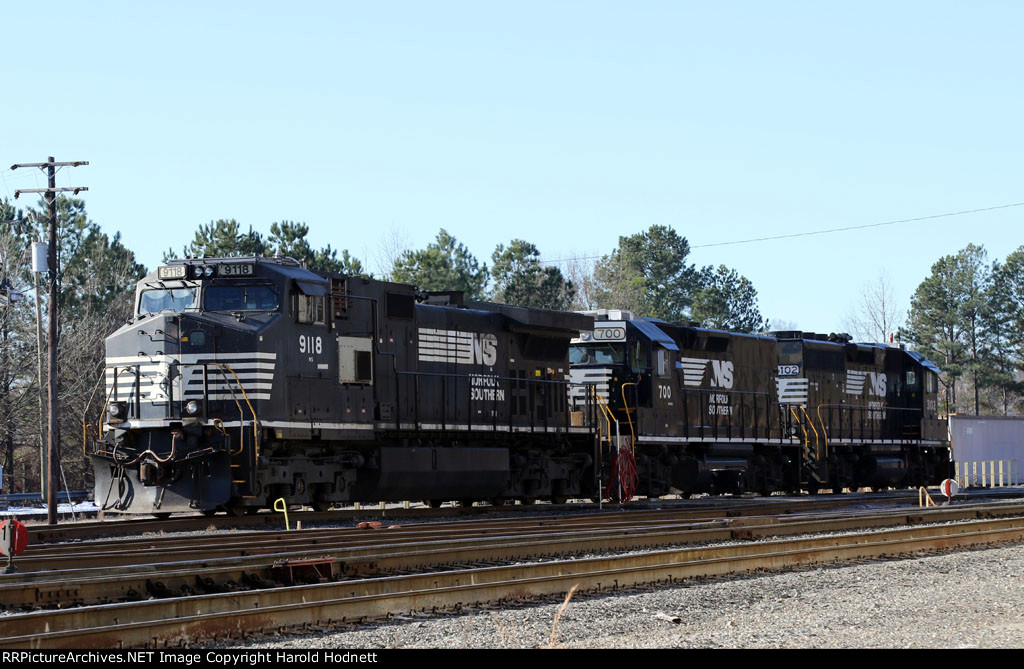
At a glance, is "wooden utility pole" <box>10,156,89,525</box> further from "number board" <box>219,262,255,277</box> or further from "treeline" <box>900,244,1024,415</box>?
"treeline" <box>900,244,1024,415</box>

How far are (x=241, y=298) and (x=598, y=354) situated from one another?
29.8 ft


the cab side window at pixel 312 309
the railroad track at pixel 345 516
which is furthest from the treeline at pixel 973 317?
the cab side window at pixel 312 309

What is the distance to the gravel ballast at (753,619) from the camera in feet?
26.9

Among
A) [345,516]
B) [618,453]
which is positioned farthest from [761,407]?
[345,516]

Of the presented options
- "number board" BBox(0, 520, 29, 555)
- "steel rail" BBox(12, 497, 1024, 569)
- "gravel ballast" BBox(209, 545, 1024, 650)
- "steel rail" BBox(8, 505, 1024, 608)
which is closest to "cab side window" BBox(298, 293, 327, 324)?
"steel rail" BBox(12, 497, 1024, 569)

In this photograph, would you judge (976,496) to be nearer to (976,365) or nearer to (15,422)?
(15,422)

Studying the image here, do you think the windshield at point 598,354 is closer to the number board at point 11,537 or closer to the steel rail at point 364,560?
the steel rail at point 364,560

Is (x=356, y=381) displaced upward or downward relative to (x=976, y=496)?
upward

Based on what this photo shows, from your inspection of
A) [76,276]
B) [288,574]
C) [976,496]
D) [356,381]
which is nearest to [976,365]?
[976,496]

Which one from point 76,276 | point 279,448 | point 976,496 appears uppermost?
point 76,276

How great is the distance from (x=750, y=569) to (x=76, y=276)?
36570 millimetres

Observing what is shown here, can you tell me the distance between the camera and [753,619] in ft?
A: 30.8

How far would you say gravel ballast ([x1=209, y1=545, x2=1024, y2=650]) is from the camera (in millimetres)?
8211
